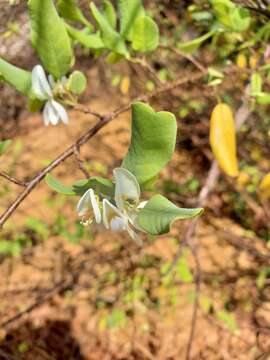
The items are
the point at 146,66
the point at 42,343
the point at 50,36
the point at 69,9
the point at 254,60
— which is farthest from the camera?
the point at 42,343

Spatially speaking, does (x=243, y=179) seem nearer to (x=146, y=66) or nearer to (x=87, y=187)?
(x=146, y=66)

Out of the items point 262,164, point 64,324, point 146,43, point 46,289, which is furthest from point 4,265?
point 146,43

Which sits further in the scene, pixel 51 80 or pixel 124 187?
pixel 51 80

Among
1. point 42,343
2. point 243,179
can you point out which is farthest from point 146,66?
point 42,343

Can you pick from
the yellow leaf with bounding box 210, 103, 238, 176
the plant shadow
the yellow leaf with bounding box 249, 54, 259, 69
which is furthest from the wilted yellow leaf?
the yellow leaf with bounding box 210, 103, 238, 176

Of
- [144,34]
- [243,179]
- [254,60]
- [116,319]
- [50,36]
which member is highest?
[50,36]

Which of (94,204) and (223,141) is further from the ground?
(94,204)

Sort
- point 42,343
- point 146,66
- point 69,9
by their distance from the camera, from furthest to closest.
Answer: point 42,343 < point 146,66 < point 69,9
